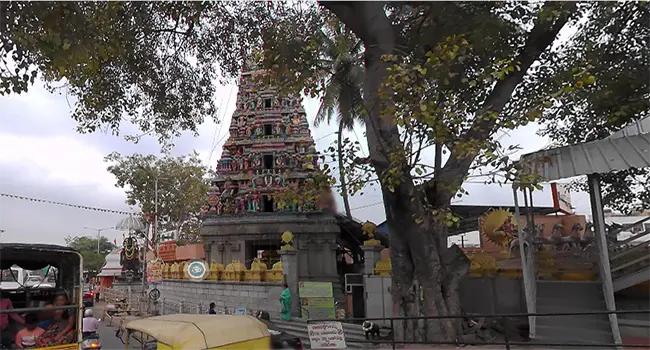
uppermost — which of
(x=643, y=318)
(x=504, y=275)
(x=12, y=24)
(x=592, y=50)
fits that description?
(x=592, y=50)

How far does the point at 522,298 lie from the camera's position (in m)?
10.7

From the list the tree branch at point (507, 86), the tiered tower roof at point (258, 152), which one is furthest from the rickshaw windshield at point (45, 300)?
the tiered tower roof at point (258, 152)

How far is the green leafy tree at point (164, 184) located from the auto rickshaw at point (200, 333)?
27990 mm

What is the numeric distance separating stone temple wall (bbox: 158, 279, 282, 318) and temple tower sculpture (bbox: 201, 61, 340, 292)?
1.83m

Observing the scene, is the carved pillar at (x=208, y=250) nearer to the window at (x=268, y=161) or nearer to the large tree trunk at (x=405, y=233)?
the window at (x=268, y=161)

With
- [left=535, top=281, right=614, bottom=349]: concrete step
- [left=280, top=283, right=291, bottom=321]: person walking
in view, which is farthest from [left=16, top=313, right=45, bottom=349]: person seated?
[left=280, top=283, right=291, bottom=321]: person walking

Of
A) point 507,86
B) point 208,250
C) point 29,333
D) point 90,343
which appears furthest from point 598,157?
point 208,250

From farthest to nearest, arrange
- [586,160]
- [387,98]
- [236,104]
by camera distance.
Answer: [236,104], [586,160], [387,98]

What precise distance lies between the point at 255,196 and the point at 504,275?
38.8 ft

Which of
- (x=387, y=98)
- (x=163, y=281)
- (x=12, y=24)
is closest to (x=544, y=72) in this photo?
(x=387, y=98)

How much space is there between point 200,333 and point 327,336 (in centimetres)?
211

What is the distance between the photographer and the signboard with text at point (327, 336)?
696cm

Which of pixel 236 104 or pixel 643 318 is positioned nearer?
pixel 643 318

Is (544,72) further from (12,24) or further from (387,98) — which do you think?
(12,24)
